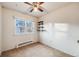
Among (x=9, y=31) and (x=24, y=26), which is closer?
(x=9, y=31)

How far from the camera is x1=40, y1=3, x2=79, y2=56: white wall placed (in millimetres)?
2557

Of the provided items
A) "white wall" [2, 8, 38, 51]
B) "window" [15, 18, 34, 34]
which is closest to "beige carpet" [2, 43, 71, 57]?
"white wall" [2, 8, 38, 51]

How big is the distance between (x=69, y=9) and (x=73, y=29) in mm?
770

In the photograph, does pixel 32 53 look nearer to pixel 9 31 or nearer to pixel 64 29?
pixel 9 31

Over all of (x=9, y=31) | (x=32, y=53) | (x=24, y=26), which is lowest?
(x=32, y=53)

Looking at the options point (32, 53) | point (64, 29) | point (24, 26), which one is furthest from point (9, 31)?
point (64, 29)

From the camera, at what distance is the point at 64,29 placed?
2.99 metres

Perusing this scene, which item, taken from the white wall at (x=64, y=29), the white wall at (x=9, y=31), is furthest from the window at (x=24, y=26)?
the white wall at (x=64, y=29)

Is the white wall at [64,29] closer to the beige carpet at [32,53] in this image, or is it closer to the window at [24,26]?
the beige carpet at [32,53]

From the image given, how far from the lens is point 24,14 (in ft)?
12.6

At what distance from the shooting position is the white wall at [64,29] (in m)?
2.56

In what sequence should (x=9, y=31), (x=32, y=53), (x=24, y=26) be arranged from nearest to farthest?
1. (x=32, y=53)
2. (x=9, y=31)
3. (x=24, y=26)

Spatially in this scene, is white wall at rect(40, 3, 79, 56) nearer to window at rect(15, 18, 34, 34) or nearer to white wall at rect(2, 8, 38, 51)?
window at rect(15, 18, 34, 34)

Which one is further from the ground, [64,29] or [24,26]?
[24,26]
